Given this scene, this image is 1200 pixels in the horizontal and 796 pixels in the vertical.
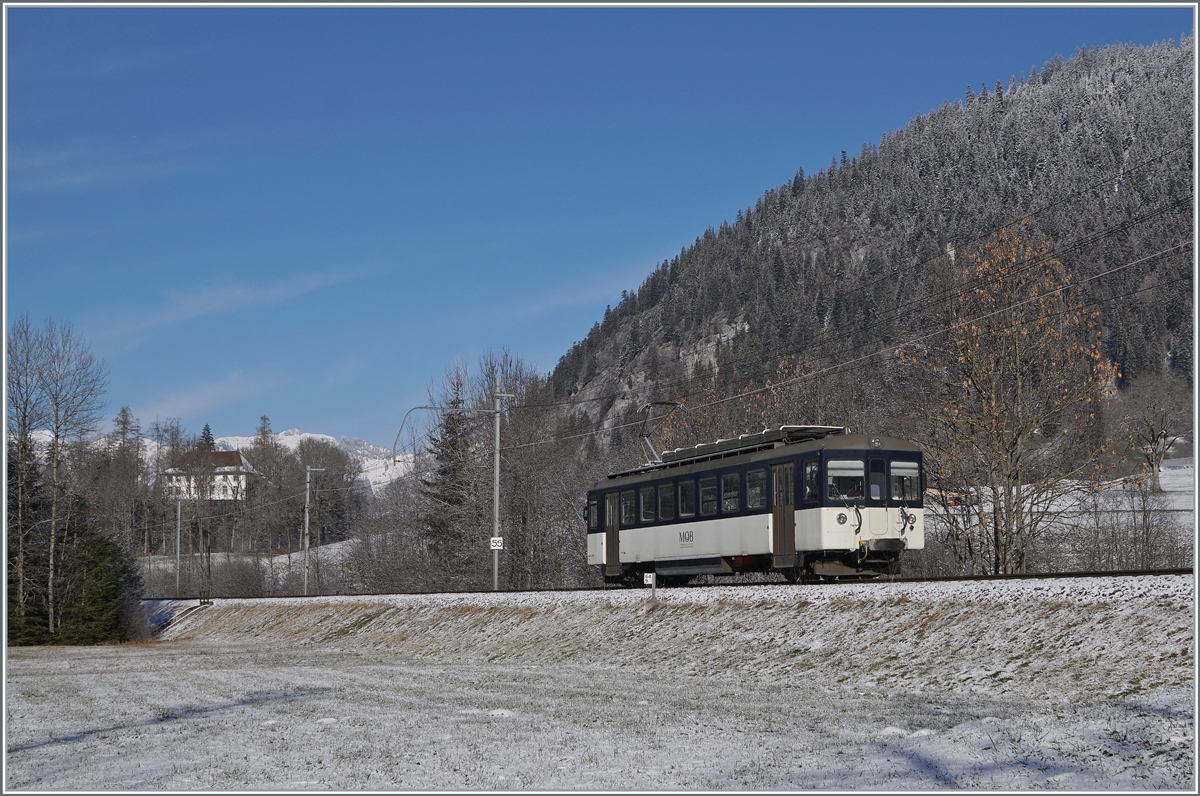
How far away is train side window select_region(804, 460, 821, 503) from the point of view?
24.2m

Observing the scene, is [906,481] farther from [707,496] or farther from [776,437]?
[707,496]

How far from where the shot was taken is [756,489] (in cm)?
2614

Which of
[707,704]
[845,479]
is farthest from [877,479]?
[707,704]

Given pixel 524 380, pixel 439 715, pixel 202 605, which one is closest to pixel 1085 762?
pixel 439 715

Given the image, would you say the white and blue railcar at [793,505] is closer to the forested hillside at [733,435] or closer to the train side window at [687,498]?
the train side window at [687,498]

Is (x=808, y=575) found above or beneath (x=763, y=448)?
beneath

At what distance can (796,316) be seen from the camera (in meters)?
163

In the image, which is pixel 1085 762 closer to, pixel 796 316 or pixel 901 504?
pixel 901 504

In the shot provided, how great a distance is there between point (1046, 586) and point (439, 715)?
31.0ft

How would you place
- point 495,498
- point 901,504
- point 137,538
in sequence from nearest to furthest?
1. point 901,504
2. point 495,498
3. point 137,538

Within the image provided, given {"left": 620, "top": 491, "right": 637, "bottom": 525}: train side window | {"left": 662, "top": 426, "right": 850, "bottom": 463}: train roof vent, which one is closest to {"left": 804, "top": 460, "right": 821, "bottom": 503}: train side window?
{"left": 662, "top": 426, "right": 850, "bottom": 463}: train roof vent

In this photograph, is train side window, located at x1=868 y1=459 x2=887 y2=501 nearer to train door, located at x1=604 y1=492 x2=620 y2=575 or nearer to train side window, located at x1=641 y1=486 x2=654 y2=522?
A: train side window, located at x1=641 y1=486 x2=654 y2=522

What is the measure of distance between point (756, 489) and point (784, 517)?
1.28 meters

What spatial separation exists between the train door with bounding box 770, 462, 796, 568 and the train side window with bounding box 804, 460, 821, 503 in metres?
0.44
